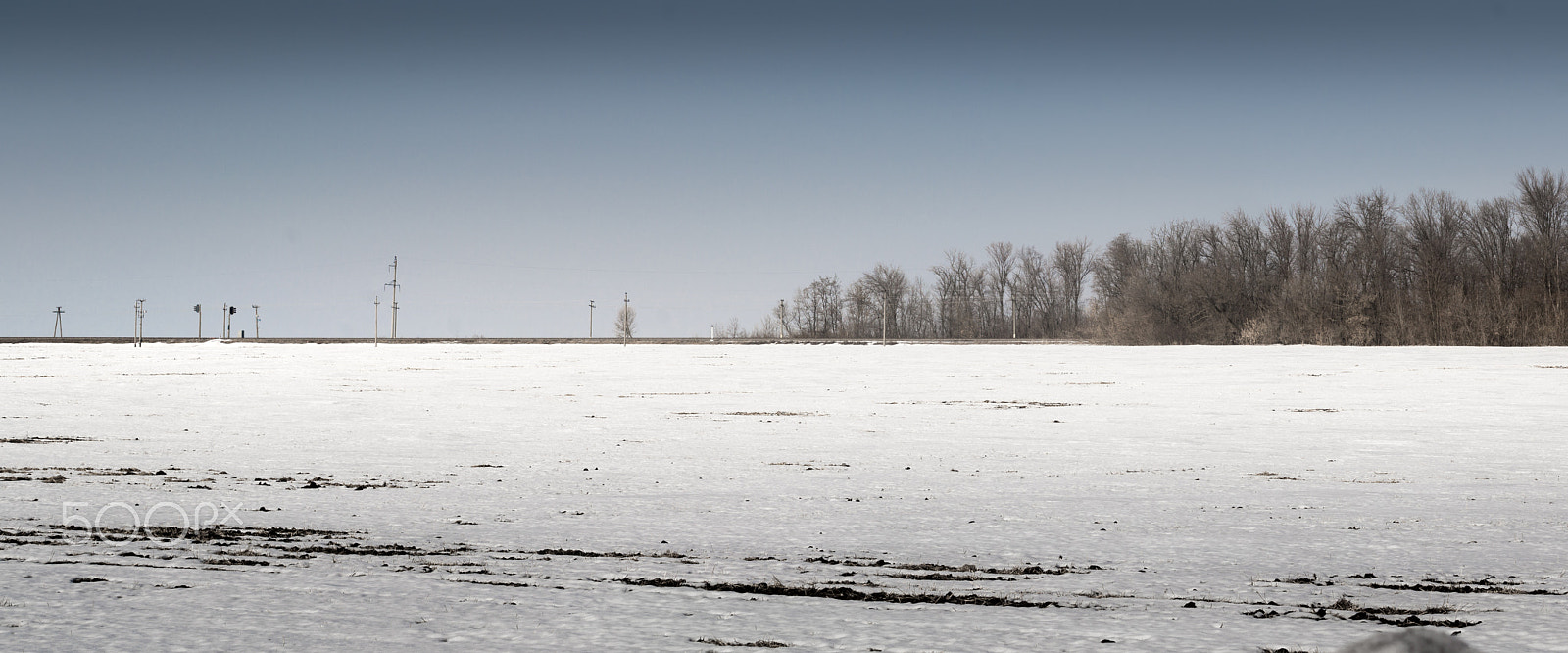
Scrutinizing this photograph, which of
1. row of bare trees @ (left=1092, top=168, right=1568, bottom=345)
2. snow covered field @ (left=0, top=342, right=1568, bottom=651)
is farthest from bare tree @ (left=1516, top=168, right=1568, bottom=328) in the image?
snow covered field @ (left=0, top=342, right=1568, bottom=651)

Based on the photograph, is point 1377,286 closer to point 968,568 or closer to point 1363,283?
point 1363,283

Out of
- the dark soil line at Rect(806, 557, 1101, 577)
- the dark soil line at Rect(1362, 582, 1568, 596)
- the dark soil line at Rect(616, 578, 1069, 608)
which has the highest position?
the dark soil line at Rect(616, 578, 1069, 608)

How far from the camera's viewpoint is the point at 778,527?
8055 millimetres

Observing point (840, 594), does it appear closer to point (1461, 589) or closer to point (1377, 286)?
point (1461, 589)

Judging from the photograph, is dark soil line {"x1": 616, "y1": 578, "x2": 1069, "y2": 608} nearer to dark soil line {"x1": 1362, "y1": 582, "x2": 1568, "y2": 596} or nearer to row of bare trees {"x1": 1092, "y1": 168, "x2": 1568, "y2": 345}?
dark soil line {"x1": 1362, "y1": 582, "x2": 1568, "y2": 596}

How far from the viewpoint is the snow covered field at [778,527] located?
4.96m

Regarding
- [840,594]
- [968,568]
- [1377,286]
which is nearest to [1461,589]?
[968,568]

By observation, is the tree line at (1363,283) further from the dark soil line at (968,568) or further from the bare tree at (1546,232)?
the dark soil line at (968,568)

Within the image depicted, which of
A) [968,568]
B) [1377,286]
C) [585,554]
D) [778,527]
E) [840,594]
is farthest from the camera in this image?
[1377,286]

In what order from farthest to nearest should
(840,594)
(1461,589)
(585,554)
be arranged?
1. (585,554)
2. (1461,589)
3. (840,594)

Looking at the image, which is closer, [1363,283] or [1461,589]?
[1461,589]

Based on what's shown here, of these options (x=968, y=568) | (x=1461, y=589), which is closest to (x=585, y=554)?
(x=968, y=568)

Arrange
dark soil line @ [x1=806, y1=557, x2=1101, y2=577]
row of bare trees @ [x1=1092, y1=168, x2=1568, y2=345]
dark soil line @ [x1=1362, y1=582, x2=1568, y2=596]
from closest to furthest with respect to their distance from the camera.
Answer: dark soil line @ [x1=1362, y1=582, x2=1568, y2=596] < dark soil line @ [x1=806, y1=557, x2=1101, y2=577] < row of bare trees @ [x1=1092, y1=168, x2=1568, y2=345]

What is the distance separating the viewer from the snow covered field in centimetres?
496
